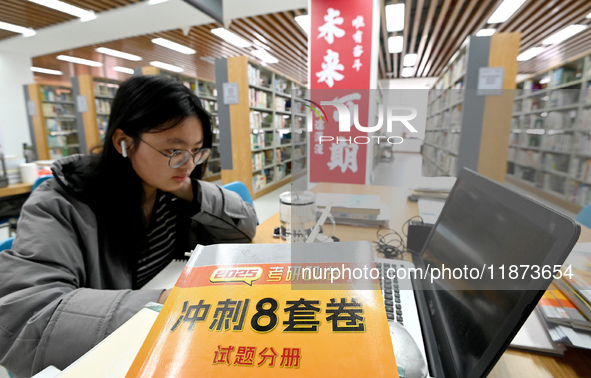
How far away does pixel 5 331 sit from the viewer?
0.52m

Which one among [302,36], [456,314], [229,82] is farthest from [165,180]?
[302,36]

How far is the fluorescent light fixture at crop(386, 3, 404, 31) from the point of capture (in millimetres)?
5033

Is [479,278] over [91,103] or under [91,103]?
under

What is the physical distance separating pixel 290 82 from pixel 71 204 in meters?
6.52

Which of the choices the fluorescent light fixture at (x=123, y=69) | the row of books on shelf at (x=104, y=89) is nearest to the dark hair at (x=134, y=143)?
the row of books on shelf at (x=104, y=89)

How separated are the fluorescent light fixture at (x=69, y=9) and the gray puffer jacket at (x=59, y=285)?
6087 mm

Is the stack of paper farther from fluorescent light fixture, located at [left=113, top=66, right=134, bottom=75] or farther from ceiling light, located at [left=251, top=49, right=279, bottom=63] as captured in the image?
fluorescent light fixture, located at [left=113, top=66, right=134, bottom=75]

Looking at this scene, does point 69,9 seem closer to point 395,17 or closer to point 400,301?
point 395,17

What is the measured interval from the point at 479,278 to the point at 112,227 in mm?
932

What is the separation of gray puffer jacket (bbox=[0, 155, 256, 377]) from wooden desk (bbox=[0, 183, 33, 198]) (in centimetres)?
205

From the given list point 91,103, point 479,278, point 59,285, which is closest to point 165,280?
point 59,285

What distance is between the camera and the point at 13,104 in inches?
266

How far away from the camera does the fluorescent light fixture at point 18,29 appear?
5761 mm

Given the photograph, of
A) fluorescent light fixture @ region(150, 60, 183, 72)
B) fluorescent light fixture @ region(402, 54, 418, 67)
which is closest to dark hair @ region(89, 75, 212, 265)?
fluorescent light fixture @ region(402, 54, 418, 67)
